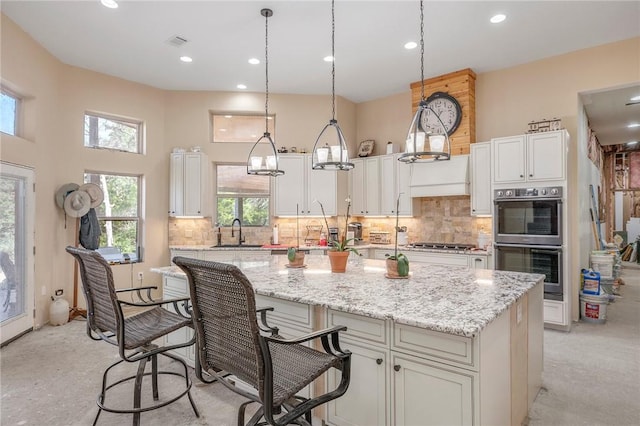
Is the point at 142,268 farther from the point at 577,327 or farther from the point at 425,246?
the point at 577,327

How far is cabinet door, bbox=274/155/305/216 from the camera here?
594cm

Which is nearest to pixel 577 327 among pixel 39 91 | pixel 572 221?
pixel 572 221

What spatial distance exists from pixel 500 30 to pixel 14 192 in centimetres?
577

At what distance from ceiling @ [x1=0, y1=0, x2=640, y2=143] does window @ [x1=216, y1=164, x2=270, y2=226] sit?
1.52 m

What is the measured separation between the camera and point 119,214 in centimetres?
557

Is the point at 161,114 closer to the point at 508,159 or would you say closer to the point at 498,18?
the point at 498,18

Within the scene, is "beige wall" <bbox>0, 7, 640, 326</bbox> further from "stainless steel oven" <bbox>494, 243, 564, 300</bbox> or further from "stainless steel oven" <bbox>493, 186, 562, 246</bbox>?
"stainless steel oven" <bbox>494, 243, 564, 300</bbox>

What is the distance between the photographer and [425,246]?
17.2 feet

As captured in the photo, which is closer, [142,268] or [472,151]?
[472,151]

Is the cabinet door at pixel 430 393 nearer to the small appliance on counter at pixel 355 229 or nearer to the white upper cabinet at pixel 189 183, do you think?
the small appliance on counter at pixel 355 229

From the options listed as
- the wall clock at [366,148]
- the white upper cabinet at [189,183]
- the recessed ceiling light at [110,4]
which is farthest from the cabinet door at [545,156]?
the recessed ceiling light at [110,4]

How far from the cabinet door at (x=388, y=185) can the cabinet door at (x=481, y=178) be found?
1.22 metres

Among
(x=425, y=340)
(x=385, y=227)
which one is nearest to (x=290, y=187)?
(x=385, y=227)

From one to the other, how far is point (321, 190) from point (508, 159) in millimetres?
2757
